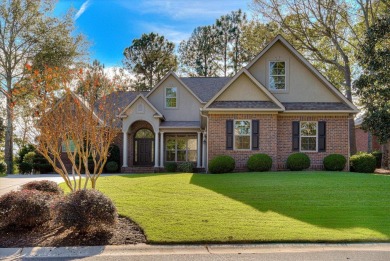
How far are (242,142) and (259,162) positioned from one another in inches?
65.6

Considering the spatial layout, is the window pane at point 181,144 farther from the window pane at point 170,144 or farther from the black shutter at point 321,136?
the black shutter at point 321,136

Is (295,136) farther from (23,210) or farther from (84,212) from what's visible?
(23,210)

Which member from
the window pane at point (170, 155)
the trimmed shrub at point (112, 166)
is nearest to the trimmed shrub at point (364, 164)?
the window pane at point (170, 155)

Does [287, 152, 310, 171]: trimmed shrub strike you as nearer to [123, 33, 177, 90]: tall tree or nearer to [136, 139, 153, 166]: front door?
[136, 139, 153, 166]: front door

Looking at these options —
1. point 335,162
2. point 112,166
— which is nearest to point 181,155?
point 112,166

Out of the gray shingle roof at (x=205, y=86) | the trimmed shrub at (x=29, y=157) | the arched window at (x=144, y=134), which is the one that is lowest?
the trimmed shrub at (x=29, y=157)

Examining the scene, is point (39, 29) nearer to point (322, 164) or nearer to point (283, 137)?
point (283, 137)

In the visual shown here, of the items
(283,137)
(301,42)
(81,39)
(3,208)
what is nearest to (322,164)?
(283,137)

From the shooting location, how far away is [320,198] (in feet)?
34.5

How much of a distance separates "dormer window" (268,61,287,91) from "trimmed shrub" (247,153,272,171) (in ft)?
14.1

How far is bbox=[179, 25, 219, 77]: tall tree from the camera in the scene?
145 ft

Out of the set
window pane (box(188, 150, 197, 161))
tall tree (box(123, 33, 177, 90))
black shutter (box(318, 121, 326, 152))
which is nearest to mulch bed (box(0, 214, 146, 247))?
black shutter (box(318, 121, 326, 152))

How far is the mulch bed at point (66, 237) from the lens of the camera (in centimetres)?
704

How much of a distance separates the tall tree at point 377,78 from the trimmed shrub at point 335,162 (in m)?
2.13
